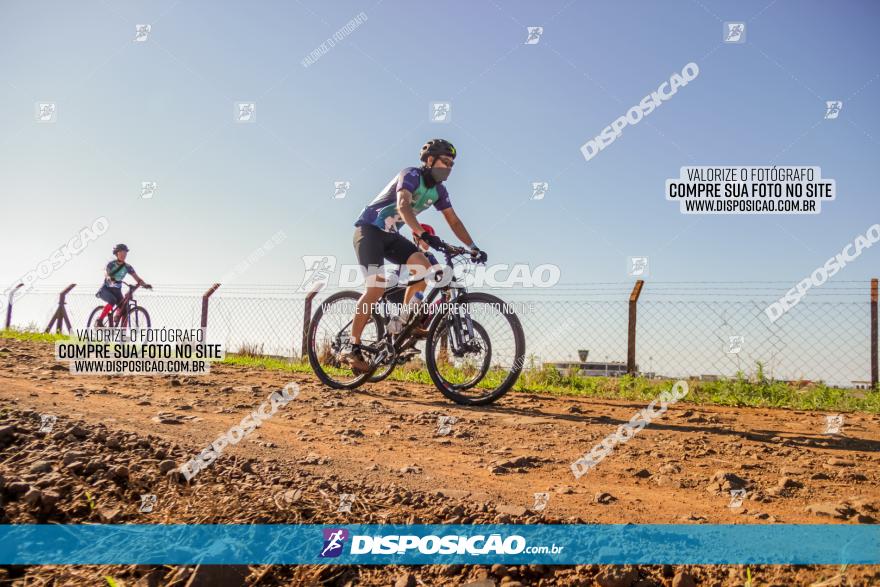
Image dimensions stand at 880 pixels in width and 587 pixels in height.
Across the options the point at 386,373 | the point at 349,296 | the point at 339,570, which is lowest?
the point at 339,570

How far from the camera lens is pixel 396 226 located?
21.2 ft

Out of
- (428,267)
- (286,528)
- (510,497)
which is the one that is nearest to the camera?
(286,528)

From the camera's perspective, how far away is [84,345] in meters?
10.6

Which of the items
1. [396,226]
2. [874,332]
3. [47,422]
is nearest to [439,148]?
[396,226]

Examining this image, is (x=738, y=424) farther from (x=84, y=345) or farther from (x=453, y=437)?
(x=84, y=345)

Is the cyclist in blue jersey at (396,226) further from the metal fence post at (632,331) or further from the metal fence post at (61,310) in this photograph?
the metal fence post at (61,310)

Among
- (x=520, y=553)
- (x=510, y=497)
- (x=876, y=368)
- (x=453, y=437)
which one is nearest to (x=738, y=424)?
(x=453, y=437)

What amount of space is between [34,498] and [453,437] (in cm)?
270

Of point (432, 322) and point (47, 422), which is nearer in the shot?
point (47, 422)

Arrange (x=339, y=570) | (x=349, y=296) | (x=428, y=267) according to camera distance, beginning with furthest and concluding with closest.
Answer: (x=349, y=296)
(x=428, y=267)
(x=339, y=570)

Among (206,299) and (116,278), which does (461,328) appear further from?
(206,299)

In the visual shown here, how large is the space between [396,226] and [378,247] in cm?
34

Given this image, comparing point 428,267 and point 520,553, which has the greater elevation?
point 428,267

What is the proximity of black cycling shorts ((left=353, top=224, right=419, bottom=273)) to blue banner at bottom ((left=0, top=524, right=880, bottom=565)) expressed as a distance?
13.3ft
